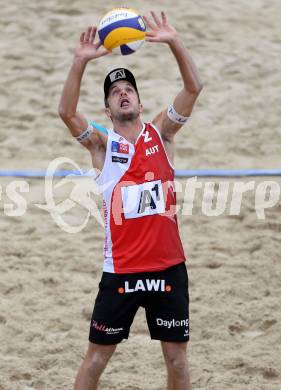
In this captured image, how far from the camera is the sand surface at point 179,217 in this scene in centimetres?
567

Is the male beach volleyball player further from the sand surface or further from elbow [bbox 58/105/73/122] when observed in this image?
the sand surface

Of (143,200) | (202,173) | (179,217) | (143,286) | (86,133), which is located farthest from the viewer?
(202,173)

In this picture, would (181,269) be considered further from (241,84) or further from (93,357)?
(241,84)

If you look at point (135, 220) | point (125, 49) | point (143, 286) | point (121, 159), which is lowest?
point (143, 286)

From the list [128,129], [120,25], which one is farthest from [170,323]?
[120,25]

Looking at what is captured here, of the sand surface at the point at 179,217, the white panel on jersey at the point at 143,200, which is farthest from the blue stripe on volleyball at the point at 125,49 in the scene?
the sand surface at the point at 179,217

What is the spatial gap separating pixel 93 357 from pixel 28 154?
14.5 ft

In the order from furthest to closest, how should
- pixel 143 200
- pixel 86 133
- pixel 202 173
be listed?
pixel 202 173
pixel 86 133
pixel 143 200

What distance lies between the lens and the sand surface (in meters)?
5.67

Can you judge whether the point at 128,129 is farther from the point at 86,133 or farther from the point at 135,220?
the point at 135,220

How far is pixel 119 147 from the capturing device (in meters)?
4.68

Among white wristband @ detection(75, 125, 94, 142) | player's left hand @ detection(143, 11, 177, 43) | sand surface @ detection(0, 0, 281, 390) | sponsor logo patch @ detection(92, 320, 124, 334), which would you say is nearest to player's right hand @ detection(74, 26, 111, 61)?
player's left hand @ detection(143, 11, 177, 43)

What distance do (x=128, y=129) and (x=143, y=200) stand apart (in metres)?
0.44

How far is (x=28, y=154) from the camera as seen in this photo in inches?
342
